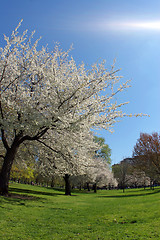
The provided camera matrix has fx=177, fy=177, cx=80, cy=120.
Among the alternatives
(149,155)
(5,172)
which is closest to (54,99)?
(5,172)

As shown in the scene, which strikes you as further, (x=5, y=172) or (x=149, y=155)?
(x=149, y=155)

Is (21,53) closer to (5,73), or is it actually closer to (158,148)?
(5,73)

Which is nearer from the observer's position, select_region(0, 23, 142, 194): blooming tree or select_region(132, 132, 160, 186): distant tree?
select_region(0, 23, 142, 194): blooming tree

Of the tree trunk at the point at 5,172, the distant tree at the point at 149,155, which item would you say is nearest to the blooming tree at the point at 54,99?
the tree trunk at the point at 5,172

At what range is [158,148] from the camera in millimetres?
36969

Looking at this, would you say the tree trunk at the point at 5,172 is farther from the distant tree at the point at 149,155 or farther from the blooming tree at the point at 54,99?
the distant tree at the point at 149,155

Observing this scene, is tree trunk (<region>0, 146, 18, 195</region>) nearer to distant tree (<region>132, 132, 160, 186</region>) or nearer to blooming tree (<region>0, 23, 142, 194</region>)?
blooming tree (<region>0, 23, 142, 194</region>)

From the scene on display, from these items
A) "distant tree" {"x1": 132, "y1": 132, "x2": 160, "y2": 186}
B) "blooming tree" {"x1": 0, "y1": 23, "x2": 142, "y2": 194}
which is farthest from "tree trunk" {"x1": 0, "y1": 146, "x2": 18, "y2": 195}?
"distant tree" {"x1": 132, "y1": 132, "x2": 160, "y2": 186}

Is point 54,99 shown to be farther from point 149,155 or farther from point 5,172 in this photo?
point 149,155

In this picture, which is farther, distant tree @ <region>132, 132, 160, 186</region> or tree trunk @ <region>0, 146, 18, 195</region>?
distant tree @ <region>132, 132, 160, 186</region>

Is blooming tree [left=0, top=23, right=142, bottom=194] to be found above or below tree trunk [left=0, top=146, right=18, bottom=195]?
above

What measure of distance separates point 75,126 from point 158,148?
33.0 meters

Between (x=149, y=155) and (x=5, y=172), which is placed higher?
(x=149, y=155)

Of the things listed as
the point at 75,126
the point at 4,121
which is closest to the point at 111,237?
the point at 75,126
